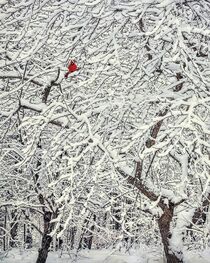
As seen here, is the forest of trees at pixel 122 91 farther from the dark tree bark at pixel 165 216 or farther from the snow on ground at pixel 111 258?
the snow on ground at pixel 111 258

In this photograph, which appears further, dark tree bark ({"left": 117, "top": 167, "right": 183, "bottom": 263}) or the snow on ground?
the snow on ground

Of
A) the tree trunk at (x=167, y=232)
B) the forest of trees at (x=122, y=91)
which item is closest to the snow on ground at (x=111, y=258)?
the tree trunk at (x=167, y=232)

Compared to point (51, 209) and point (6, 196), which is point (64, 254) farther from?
point (51, 209)

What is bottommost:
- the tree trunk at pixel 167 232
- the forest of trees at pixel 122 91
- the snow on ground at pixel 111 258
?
the snow on ground at pixel 111 258

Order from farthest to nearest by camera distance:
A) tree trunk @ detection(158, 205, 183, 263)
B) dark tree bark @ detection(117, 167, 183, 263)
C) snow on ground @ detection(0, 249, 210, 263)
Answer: snow on ground @ detection(0, 249, 210, 263) < tree trunk @ detection(158, 205, 183, 263) < dark tree bark @ detection(117, 167, 183, 263)

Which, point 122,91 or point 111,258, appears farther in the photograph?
point 111,258

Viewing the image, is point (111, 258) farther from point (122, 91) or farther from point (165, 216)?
point (122, 91)

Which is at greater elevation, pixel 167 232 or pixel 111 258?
pixel 167 232

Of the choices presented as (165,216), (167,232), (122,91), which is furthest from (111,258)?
(122,91)

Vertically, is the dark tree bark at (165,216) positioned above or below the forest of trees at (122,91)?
below

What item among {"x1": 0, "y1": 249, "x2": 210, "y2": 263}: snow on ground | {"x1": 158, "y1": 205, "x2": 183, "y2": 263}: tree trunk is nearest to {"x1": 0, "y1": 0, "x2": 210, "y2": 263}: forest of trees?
{"x1": 158, "y1": 205, "x2": 183, "y2": 263}: tree trunk

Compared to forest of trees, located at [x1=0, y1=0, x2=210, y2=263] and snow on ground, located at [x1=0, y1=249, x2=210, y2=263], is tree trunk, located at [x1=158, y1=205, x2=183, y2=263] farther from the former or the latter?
snow on ground, located at [x1=0, y1=249, x2=210, y2=263]

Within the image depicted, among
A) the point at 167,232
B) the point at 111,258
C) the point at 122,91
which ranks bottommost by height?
the point at 111,258

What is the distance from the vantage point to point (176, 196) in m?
5.89
